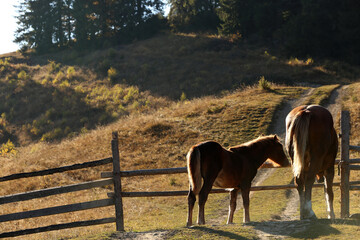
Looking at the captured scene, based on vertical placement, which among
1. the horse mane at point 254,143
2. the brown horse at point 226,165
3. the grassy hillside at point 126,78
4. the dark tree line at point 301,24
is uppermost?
the dark tree line at point 301,24

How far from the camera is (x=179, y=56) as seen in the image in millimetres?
50906

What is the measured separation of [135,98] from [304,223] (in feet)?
110

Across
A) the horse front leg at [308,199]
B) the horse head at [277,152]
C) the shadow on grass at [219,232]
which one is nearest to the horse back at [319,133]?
the horse front leg at [308,199]

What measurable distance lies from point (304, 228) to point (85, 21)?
57362 millimetres

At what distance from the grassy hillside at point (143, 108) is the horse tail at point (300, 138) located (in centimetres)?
175

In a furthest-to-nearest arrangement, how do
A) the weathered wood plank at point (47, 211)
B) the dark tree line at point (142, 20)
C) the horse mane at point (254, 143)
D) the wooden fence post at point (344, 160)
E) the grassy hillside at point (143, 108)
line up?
the dark tree line at point (142, 20) → the grassy hillside at point (143, 108) → the wooden fence post at point (344, 160) → the horse mane at point (254, 143) → the weathered wood plank at point (47, 211)

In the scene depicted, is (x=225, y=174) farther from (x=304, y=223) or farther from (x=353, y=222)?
(x=353, y=222)

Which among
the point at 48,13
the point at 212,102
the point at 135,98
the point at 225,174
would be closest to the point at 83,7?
the point at 48,13

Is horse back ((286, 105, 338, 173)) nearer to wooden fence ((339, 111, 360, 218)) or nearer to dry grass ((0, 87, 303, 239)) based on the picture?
wooden fence ((339, 111, 360, 218))

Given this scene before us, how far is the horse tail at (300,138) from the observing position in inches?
308

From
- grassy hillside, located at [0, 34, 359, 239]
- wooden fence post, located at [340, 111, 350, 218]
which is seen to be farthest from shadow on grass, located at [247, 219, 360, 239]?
wooden fence post, located at [340, 111, 350, 218]

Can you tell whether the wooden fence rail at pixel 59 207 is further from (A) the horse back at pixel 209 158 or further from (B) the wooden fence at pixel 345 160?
(B) the wooden fence at pixel 345 160

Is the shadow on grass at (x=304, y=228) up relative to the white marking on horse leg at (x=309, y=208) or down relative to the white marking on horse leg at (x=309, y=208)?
down

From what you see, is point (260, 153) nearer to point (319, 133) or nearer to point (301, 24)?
point (319, 133)
